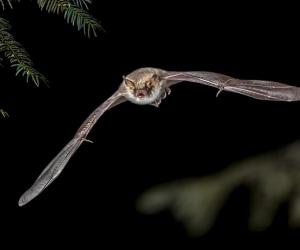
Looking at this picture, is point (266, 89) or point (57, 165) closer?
point (266, 89)

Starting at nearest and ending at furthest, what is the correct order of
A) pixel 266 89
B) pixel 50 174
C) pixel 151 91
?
pixel 266 89, pixel 50 174, pixel 151 91

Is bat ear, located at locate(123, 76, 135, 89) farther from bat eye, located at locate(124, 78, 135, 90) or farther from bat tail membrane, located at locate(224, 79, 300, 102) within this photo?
bat tail membrane, located at locate(224, 79, 300, 102)

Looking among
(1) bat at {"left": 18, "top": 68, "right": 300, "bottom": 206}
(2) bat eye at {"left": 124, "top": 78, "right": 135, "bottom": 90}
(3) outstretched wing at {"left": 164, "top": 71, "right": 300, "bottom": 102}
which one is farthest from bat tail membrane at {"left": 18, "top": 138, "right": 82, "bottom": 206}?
(3) outstretched wing at {"left": 164, "top": 71, "right": 300, "bottom": 102}

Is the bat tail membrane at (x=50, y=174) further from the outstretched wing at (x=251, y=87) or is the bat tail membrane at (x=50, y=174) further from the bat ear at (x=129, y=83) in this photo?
the outstretched wing at (x=251, y=87)

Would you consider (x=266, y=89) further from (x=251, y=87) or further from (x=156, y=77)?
(x=156, y=77)

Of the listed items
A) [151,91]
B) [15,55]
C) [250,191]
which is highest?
[15,55]

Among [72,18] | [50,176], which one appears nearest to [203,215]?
[50,176]

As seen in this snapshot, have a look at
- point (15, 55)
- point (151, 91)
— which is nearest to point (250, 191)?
point (151, 91)
